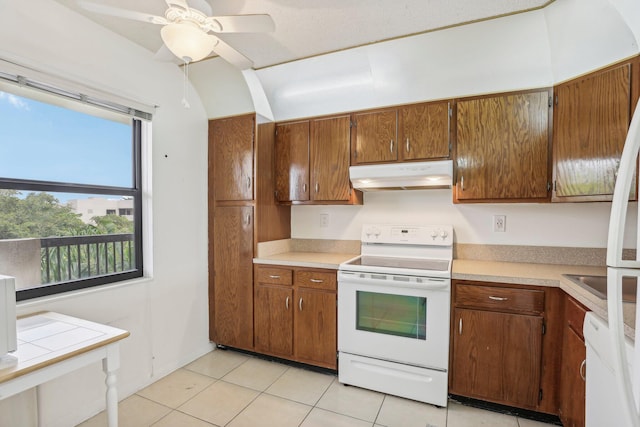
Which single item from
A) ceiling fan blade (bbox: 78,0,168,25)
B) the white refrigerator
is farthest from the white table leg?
the white refrigerator

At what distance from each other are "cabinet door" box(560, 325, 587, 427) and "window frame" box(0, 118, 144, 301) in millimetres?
2840

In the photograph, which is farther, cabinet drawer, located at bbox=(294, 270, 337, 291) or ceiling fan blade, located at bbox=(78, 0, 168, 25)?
cabinet drawer, located at bbox=(294, 270, 337, 291)

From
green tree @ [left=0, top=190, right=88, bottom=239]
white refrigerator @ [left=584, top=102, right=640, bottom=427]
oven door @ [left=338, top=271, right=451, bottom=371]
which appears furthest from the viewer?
oven door @ [left=338, top=271, right=451, bottom=371]

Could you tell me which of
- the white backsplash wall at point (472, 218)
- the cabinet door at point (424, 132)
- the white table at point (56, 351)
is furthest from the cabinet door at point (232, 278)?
the cabinet door at point (424, 132)

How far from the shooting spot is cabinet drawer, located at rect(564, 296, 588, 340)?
5.19 ft

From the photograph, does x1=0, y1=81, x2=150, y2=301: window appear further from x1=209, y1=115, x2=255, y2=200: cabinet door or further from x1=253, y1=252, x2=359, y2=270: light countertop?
x1=253, y1=252, x2=359, y2=270: light countertop

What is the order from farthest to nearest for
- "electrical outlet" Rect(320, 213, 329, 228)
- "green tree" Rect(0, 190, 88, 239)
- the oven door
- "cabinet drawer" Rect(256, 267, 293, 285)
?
1. "electrical outlet" Rect(320, 213, 329, 228)
2. "cabinet drawer" Rect(256, 267, 293, 285)
3. the oven door
4. "green tree" Rect(0, 190, 88, 239)

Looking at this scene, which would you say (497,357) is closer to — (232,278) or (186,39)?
(232,278)

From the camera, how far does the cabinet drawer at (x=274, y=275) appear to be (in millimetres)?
2580

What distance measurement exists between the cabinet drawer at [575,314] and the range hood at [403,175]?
41.2 inches

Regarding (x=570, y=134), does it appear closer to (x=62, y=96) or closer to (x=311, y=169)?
(x=311, y=169)

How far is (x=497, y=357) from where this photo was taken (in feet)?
6.50

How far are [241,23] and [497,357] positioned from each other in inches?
93.7

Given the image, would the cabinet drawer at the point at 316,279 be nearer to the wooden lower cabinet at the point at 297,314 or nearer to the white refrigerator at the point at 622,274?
the wooden lower cabinet at the point at 297,314
